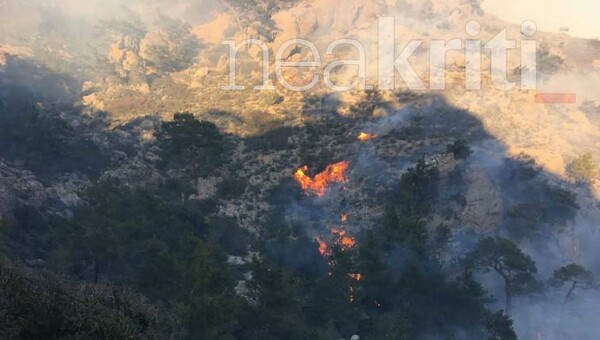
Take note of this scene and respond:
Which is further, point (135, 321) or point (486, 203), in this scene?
point (486, 203)

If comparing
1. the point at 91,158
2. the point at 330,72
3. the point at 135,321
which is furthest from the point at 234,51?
the point at 135,321

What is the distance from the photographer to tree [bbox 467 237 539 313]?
30.0 metres

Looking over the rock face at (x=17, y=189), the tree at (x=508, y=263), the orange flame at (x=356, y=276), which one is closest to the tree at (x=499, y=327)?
the tree at (x=508, y=263)

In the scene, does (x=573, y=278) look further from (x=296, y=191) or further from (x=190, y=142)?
(x=190, y=142)

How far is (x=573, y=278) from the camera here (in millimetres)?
32000

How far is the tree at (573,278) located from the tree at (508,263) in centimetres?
150

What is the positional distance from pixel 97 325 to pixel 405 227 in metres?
25.0

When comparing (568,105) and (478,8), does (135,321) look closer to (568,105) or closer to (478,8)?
(568,105)

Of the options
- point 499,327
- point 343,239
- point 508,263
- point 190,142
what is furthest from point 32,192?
point 508,263

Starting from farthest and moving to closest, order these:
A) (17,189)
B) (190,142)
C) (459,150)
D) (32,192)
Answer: (459,150) < (190,142) < (32,192) < (17,189)

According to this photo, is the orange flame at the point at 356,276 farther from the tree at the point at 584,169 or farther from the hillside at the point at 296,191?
the tree at the point at 584,169

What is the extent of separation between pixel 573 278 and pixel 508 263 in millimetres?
6089

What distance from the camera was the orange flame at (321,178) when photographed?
44.5m

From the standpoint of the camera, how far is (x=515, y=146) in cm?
4438
